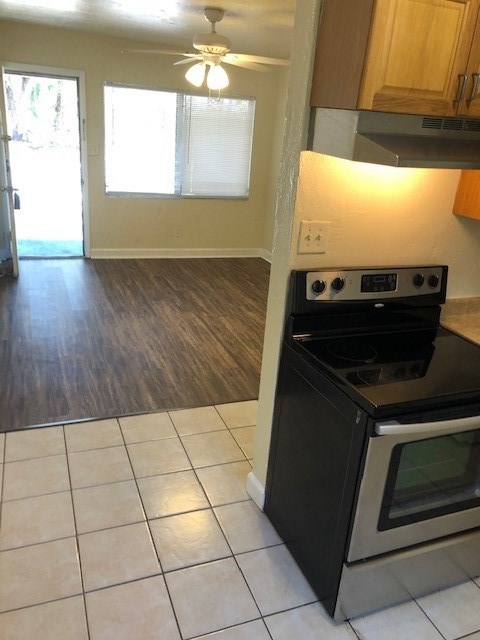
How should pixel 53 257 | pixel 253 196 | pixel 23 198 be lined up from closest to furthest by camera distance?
1. pixel 53 257
2. pixel 253 196
3. pixel 23 198

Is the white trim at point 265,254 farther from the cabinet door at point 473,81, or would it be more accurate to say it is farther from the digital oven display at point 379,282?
the cabinet door at point 473,81

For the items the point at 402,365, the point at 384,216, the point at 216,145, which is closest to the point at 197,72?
the point at 216,145

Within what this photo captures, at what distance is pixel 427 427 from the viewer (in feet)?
4.83

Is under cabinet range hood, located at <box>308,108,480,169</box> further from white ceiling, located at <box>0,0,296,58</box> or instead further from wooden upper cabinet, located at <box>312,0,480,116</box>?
white ceiling, located at <box>0,0,296,58</box>

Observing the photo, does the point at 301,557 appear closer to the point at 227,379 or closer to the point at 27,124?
the point at 227,379

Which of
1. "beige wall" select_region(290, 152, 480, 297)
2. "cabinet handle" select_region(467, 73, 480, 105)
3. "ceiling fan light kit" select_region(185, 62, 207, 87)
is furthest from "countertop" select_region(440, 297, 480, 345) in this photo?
"ceiling fan light kit" select_region(185, 62, 207, 87)

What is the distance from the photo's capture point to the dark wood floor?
306 cm

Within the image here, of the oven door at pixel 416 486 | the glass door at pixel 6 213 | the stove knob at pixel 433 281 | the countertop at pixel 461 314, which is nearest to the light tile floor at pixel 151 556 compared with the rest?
the oven door at pixel 416 486

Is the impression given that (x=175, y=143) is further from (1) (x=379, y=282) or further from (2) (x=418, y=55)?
(2) (x=418, y=55)

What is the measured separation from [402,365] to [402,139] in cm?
73

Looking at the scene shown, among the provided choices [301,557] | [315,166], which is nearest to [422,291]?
[315,166]

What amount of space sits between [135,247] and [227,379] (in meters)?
3.40

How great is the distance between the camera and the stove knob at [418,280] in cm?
200

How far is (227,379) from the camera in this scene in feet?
11.1
